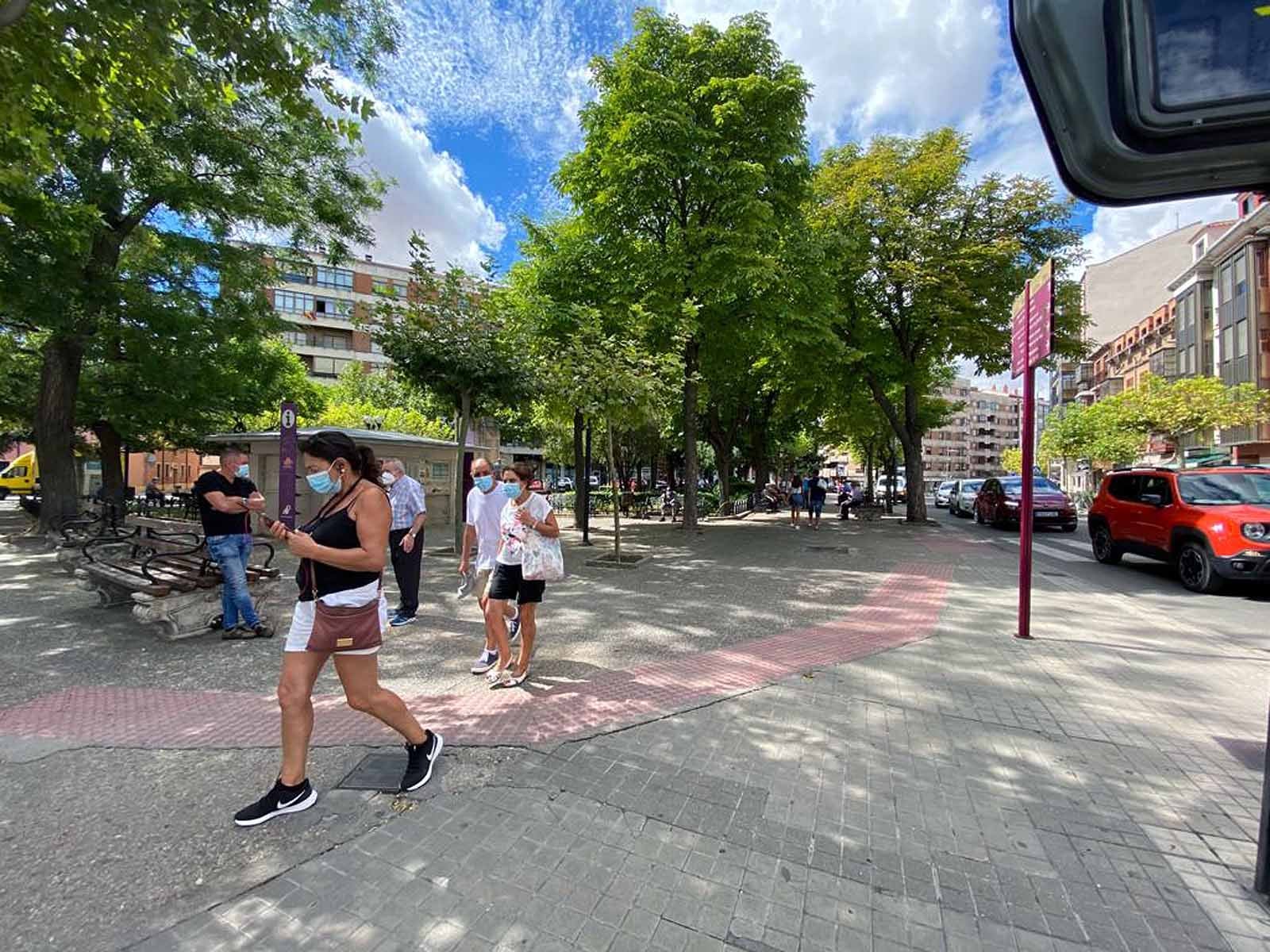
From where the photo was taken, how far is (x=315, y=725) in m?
3.83

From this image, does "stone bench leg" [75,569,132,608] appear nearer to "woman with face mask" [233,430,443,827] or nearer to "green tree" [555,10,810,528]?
"woman with face mask" [233,430,443,827]

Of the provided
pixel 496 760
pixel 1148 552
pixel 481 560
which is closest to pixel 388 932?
pixel 496 760

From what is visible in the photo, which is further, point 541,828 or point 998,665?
point 998,665

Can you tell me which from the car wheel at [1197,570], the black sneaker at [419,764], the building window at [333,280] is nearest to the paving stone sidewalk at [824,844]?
the black sneaker at [419,764]

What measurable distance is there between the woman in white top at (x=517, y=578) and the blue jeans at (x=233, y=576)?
2.78 metres

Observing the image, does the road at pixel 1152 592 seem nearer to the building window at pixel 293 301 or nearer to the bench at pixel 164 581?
the bench at pixel 164 581

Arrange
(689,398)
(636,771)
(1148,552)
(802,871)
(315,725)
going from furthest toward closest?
(689,398) → (1148,552) → (315,725) → (636,771) → (802,871)

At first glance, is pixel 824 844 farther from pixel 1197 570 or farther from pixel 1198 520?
pixel 1197 570

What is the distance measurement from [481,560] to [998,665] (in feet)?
15.4

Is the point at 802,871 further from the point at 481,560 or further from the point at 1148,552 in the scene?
the point at 1148,552

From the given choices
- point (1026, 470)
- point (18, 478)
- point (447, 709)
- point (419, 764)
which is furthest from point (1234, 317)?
A: point (18, 478)

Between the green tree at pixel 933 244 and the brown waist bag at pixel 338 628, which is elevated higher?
the green tree at pixel 933 244

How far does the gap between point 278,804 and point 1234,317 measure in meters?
50.1

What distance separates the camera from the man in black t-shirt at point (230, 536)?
5.54 m
